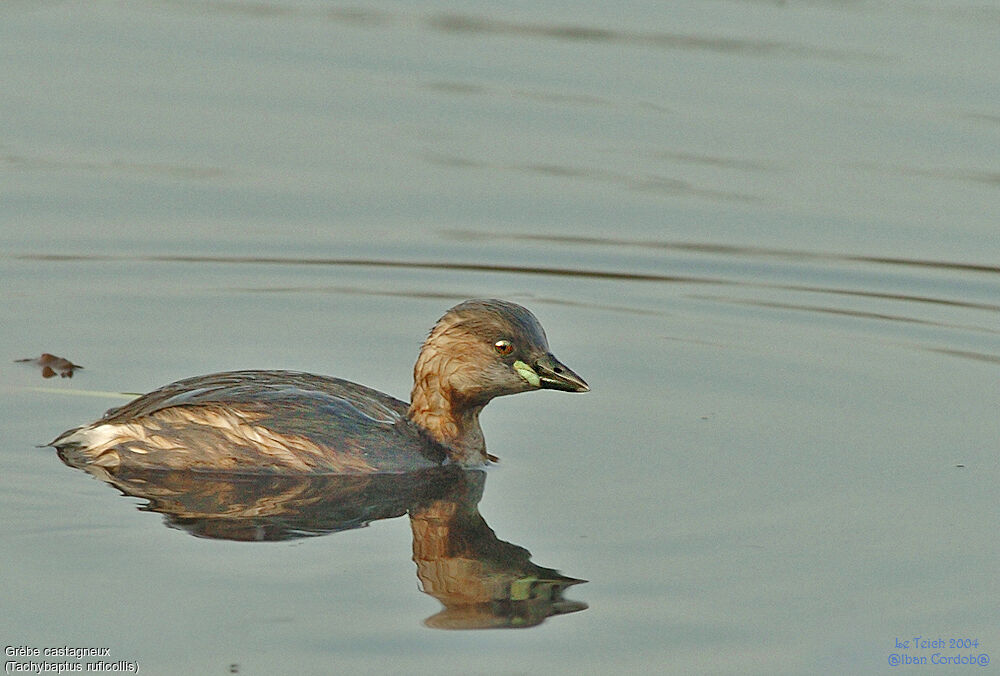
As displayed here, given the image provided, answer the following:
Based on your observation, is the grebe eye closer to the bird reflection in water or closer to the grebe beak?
the grebe beak

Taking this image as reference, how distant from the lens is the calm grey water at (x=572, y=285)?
25.0 ft

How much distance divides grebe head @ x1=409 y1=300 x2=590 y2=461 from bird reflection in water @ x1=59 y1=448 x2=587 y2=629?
0.26 m

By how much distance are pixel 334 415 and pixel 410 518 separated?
79 cm

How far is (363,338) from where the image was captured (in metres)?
11.3

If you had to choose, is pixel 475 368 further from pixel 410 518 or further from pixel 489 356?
pixel 410 518

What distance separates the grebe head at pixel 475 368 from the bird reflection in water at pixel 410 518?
0.85 feet

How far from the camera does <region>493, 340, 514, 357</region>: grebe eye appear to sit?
9477 millimetres

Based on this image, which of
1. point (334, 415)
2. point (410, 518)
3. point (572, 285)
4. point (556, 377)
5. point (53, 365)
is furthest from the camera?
point (572, 285)

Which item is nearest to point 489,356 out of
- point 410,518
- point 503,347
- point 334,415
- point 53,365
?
point 503,347

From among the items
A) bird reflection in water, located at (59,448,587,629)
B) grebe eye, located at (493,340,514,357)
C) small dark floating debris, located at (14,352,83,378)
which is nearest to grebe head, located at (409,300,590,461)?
grebe eye, located at (493,340,514,357)

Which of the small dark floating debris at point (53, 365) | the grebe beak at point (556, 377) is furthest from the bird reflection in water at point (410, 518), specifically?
the small dark floating debris at point (53, 365)

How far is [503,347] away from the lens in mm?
9484

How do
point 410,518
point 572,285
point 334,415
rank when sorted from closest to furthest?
point 410,518
point 334,415
point 572,285

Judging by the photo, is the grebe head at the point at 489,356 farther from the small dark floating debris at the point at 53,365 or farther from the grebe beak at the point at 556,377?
the small dark floating debris at the point at 53,365
